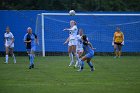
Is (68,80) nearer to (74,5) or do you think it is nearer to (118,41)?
(118,41)

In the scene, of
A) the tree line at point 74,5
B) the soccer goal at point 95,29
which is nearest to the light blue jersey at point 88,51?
the soccer goal at point 95,29

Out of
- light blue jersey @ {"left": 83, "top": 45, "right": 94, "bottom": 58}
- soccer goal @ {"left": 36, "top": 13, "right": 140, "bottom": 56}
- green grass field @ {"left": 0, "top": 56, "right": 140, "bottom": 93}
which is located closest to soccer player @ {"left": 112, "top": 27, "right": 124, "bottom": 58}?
soccer goal @ {"left": 36, "top": 13, "right": 140, "bottom": 56}

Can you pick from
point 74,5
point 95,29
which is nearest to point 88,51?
point 95,29

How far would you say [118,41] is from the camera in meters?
36.8

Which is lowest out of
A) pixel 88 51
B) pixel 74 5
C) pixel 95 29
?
pixel 88 51

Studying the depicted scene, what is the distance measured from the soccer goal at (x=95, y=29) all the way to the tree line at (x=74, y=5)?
3228 millimetres

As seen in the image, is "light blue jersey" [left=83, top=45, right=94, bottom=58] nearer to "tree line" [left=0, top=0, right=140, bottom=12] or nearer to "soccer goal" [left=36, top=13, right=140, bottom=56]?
"soccer goal" [left=36, top=13, right=140, bottom=56]

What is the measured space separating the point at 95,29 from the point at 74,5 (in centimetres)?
466

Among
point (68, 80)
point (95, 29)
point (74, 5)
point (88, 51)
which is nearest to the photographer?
point (68, 80)

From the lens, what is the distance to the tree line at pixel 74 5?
137ft

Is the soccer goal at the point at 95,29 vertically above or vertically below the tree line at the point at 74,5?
below

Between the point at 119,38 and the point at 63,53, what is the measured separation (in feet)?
14.5

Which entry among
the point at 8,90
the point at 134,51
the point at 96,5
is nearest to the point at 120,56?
the point at 134,51

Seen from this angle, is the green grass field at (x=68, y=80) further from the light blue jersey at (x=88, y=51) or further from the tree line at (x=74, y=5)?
the tree line at (x=74, y=5)
